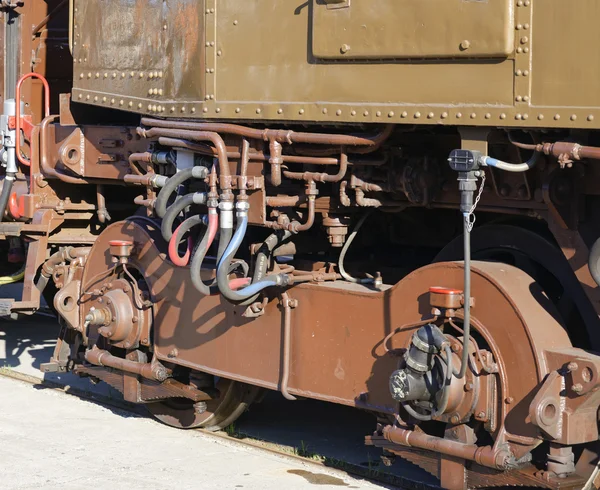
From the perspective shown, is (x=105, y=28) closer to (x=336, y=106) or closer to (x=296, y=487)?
(x=336, y=106)

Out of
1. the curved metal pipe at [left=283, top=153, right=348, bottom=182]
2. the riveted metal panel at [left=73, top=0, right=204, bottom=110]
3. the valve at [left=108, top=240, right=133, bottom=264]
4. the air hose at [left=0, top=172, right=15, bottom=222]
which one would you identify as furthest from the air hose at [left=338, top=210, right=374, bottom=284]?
the air hose at [left=0, top=172, right=15, bottom=222]

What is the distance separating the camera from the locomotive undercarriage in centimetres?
511

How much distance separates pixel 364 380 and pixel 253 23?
1.97 metres

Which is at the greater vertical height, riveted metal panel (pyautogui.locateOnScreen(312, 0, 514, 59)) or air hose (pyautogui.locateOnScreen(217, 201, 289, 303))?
riveted metal panel (pyautogui.locateOnScreen(312, 0, 514, 59))

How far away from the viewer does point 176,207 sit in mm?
6473

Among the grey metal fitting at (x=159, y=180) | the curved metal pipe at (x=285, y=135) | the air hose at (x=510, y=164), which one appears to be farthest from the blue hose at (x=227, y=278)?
the air hose at (x=510, y=164)

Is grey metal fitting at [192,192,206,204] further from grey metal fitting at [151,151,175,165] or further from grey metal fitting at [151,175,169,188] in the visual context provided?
grey metal fitting at [151,151,175,165]

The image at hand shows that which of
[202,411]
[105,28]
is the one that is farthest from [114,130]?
[202,411]

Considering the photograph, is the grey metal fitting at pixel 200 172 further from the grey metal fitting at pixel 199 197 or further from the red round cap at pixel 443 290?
the red round cap at pixel 443 290

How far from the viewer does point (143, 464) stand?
6520 millimetres

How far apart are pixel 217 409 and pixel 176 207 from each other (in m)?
1.48

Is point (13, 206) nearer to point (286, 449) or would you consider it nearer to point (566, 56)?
point (286, 449)

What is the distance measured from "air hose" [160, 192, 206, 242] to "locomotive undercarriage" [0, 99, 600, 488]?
0.02 m

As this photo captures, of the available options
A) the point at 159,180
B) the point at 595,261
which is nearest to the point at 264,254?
the point at 159,180
